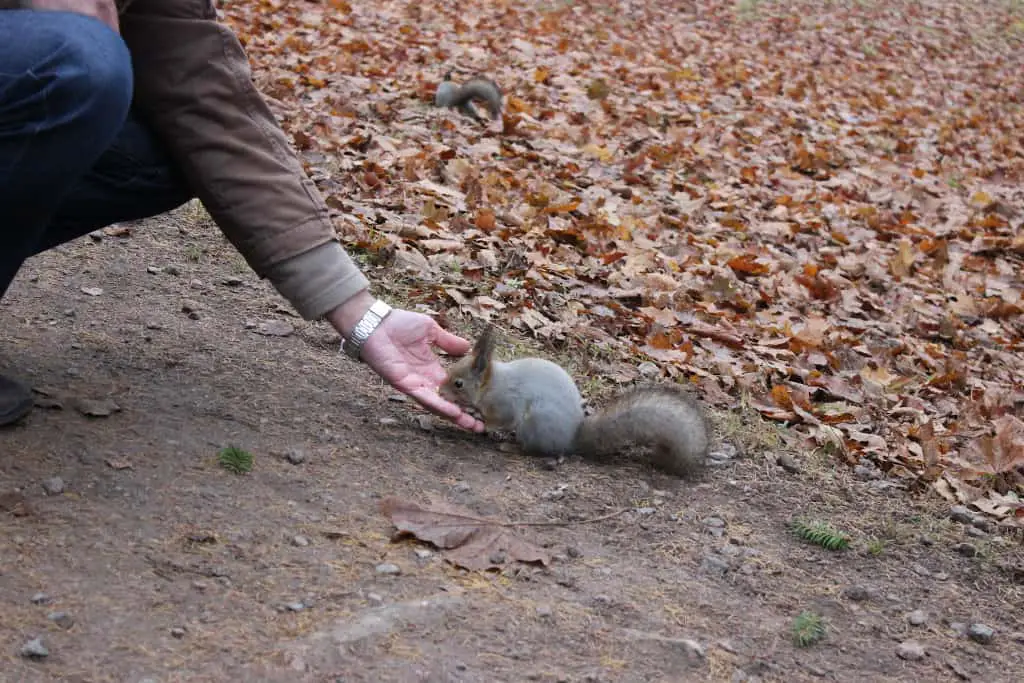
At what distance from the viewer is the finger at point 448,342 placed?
8.82 feet

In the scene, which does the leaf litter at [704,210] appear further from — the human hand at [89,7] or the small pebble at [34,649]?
the small pebble at [34,649]

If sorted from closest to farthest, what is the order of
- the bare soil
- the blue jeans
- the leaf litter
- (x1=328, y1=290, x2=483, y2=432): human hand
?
1. the bare soil
2. the blue jeans
3. (x1=328, y1=290, x2=483, y2=432): human hand
4. the leaf litter

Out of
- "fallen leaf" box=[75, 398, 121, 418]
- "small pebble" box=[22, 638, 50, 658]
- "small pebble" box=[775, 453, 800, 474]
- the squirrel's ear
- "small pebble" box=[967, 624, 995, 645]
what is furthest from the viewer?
"small pebble" box=[775, 453, 800, 474]

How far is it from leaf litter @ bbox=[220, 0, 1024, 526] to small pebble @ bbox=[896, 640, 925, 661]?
85 cm

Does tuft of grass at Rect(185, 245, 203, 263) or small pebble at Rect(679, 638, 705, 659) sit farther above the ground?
small pebble at Rect(679, 638, 705, 659)

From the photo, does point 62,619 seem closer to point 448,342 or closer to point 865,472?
point 448,342

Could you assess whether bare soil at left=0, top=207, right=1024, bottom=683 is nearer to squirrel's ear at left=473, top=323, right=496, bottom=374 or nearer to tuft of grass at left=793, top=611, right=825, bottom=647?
tuft of grass at left=793, top=611, right=825, bottom=647

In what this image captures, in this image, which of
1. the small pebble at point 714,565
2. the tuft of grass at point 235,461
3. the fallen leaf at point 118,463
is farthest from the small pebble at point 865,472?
the fallen leaf at point 118,463

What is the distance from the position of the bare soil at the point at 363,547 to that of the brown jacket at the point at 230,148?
49 cm

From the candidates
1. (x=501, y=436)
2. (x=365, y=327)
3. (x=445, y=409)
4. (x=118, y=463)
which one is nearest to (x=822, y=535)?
(x=501, y=436)

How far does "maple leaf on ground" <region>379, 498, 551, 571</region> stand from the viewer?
2.29 meters

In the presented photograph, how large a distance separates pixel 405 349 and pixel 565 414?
0.48 meters

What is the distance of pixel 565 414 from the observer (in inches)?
110

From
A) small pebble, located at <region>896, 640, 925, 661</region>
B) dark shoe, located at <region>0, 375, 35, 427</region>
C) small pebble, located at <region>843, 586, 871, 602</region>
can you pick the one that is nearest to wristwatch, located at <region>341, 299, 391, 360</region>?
dark shoe, located at <region>0, 375, 35, 427</region>
